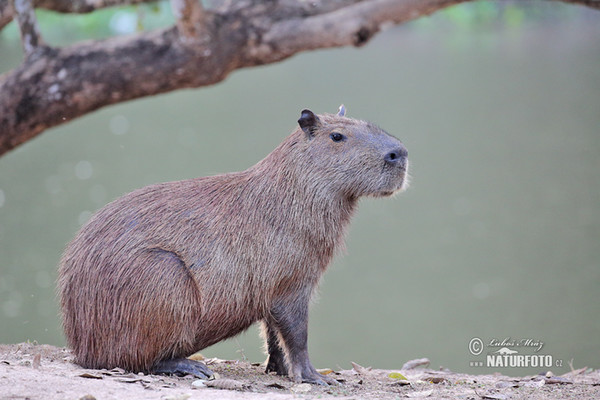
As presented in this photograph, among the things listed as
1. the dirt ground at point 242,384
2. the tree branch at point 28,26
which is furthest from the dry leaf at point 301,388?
the tree branch at point 28,26

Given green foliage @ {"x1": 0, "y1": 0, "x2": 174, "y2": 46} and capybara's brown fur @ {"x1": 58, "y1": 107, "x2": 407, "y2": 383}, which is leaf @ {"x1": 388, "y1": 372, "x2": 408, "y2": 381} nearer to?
capybara's brown fur @ {"x1": 58, "y1": 107, "x2": 407, "y2": 383}

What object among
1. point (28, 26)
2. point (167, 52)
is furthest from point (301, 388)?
point (28, 26)

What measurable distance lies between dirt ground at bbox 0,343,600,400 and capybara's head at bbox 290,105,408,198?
1.03 metres

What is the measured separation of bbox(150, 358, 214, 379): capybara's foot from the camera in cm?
349

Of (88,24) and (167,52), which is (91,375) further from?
(88,24)

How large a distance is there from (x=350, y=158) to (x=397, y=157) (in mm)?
246

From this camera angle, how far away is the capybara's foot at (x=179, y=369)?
137 inches

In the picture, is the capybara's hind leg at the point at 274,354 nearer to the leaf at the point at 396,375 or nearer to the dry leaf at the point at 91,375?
the leaf at the point at 396,375

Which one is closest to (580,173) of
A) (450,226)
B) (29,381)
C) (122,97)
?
(450,226)

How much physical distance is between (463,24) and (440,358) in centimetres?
770

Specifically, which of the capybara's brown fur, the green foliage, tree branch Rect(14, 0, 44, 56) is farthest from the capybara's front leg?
the green foliage

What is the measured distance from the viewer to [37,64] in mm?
5000

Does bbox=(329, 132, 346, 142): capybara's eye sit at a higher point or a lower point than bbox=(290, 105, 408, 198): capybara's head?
higher

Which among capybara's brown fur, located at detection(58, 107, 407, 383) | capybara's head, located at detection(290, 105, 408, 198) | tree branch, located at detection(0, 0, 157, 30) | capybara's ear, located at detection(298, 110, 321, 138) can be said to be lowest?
capybara's brown fur, located at detection(58, 107, 407, 383)
